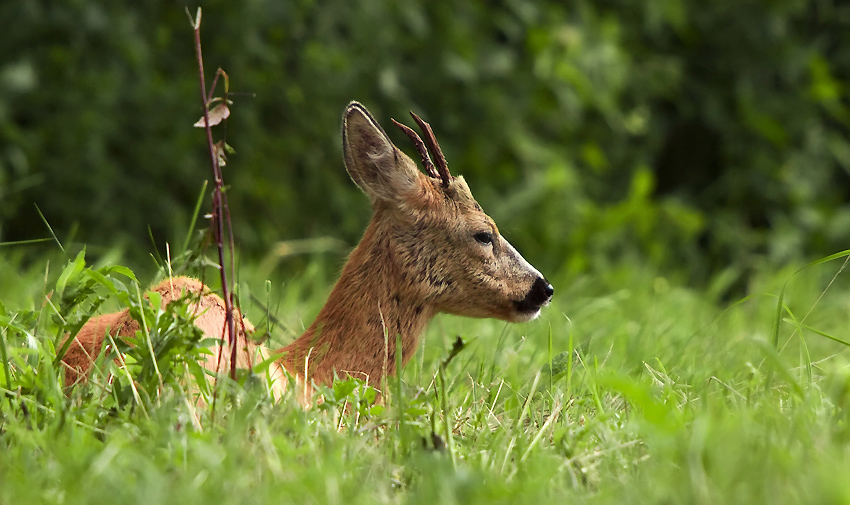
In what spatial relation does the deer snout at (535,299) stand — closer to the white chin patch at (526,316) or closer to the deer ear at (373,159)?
the white chin patch at (526,316)

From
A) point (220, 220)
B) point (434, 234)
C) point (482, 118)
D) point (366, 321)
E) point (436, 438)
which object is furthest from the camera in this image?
point (482, 118)

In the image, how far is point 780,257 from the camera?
643cm

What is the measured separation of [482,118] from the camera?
5.87 metres

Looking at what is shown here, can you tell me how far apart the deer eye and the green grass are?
0.35 m

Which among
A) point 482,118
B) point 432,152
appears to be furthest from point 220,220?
point 482,118

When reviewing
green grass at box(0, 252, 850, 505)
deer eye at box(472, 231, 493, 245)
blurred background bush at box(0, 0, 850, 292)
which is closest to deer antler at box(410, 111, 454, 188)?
deer eye at box(472, 231, 493, 245)

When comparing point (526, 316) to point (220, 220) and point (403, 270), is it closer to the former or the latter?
point (403, 270)

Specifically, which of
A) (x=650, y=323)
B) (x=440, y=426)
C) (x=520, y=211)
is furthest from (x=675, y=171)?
(x=440, y=426)

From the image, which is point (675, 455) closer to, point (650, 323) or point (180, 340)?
point (180, 340)

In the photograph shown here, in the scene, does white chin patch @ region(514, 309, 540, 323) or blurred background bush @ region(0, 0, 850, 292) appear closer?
white chin patch @ region(514, 309, 540, 323)

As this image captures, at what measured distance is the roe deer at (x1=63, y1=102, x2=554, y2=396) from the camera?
2.93m

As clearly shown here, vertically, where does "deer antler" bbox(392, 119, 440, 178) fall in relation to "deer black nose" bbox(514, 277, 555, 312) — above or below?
above

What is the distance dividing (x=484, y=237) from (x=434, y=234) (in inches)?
6.7

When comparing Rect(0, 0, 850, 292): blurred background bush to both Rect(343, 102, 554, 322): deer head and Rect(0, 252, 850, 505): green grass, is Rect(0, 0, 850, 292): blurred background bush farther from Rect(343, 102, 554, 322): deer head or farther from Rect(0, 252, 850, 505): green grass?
Rect(0, 252, 850, 505): green grass
